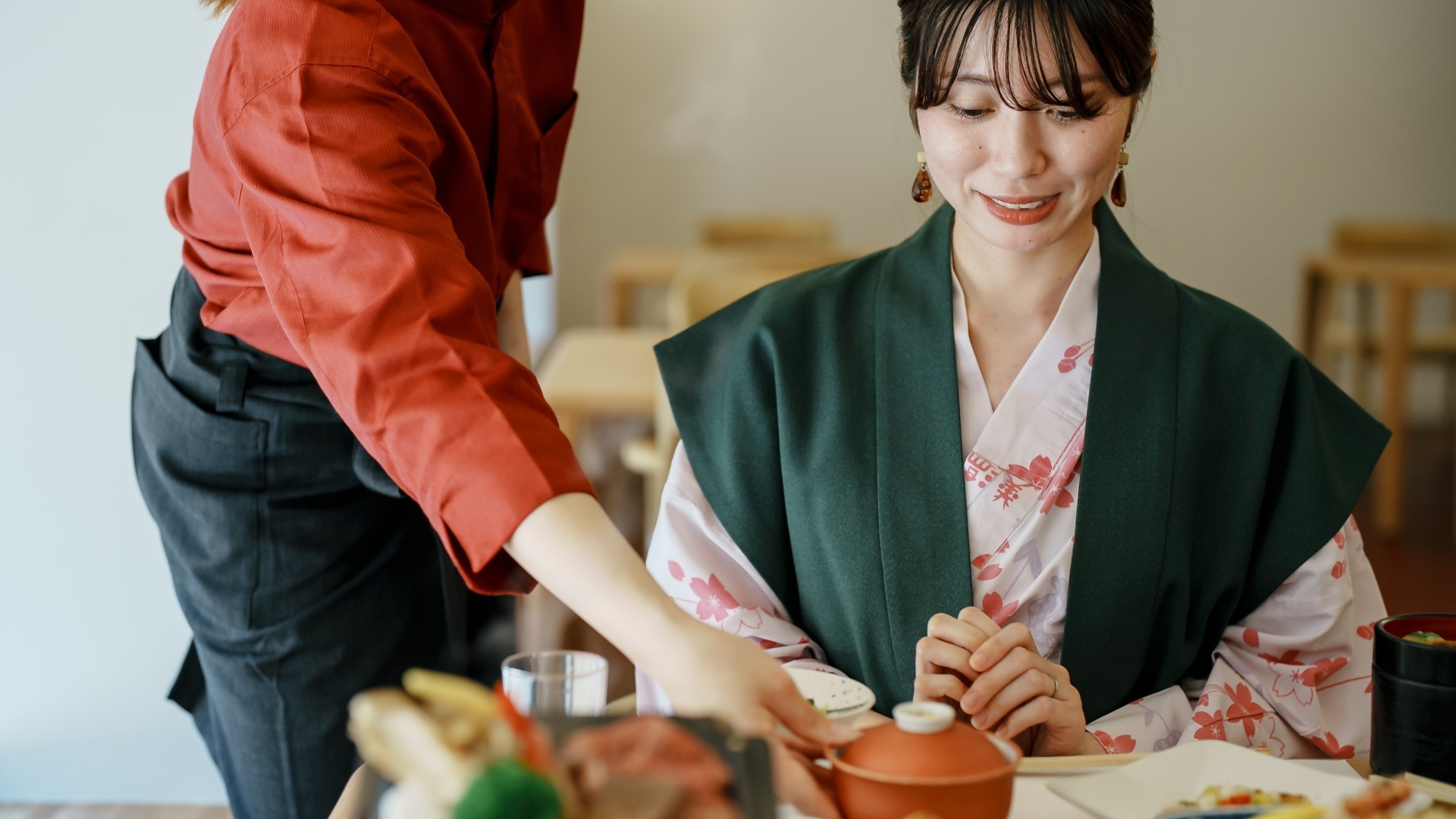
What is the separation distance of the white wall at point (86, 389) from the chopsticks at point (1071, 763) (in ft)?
5.61

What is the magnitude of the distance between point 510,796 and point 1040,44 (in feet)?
2.99

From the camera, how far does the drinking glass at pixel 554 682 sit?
0.90m

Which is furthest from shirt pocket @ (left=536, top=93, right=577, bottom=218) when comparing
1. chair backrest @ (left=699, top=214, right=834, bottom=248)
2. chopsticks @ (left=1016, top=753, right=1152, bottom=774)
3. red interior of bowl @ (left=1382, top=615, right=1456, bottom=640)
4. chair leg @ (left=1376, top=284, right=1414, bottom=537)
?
chair backrest @ (left=699, top=214, right=834, bottom=248)

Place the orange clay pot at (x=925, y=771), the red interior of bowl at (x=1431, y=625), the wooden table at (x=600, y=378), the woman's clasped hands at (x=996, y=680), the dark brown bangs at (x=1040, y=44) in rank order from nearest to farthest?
the orange clay pot at (x=925, y=771), the red interior of bowl at (x=1431, y=625), the woman's clasped hands at (x=996, y=680), the dark brown bangs at (x=1040, y=44), the wooden table at (x=600, y=378)

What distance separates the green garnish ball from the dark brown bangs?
871mm

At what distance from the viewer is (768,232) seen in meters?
5.29

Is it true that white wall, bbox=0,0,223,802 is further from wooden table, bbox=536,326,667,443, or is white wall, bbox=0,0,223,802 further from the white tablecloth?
the white tablecloth

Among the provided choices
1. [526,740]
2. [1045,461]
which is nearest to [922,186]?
[1045,461]

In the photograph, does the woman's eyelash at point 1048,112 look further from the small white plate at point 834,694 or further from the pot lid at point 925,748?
the pot lid at point 925,748

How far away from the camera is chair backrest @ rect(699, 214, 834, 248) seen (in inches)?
205

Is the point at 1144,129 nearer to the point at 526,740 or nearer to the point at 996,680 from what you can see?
the point at 996,680

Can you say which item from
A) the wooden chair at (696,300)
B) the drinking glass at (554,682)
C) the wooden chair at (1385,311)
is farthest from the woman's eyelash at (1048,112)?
the wooden chair at (1385,311)

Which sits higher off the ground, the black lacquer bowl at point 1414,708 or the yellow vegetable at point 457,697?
the yellow vegetable at point 457,697

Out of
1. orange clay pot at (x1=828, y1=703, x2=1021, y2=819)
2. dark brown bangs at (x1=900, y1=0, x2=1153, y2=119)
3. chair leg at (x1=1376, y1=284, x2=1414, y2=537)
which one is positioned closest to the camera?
orange clay pot at (x1=828, y1=703, x2=1021, y2=819)
